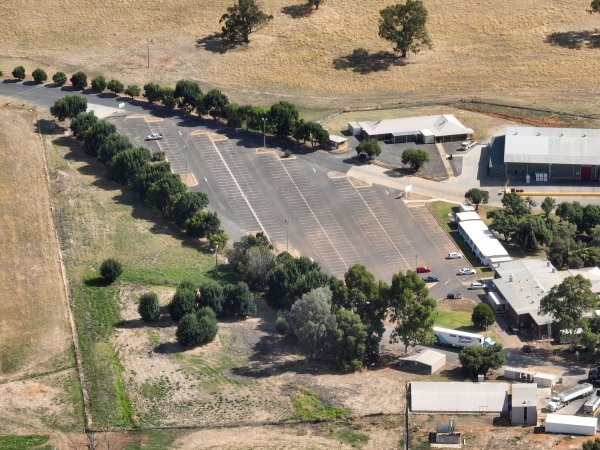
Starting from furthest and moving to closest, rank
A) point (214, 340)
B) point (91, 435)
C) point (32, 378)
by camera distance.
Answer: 1. point (214, 340)
2. point (32, 378)
3. point (91, 435)

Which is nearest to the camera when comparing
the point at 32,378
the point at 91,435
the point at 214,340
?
the point at 91,435

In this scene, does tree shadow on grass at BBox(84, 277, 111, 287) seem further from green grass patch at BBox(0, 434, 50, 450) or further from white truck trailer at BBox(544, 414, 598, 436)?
white truck trailer at BBox(544, 414, 598, 436)

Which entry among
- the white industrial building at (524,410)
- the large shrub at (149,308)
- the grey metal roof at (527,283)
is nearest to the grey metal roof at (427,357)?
the grey metal roof at (527,283)

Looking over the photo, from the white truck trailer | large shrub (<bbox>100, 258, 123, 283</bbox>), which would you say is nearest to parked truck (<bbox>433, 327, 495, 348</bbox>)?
the white truck trailer

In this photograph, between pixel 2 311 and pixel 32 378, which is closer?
pixel 32 378

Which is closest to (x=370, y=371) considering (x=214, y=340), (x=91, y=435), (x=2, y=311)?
(x=214, y=340)

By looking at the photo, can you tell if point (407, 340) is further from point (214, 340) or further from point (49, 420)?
point (49, 420)
